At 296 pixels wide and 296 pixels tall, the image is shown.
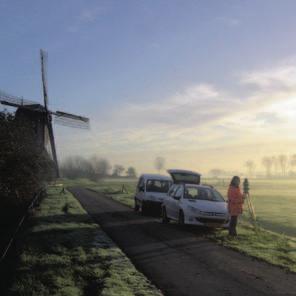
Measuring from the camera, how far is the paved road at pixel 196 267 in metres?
8.64

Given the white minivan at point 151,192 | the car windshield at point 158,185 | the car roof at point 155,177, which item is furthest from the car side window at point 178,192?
the car roof at point 155,177

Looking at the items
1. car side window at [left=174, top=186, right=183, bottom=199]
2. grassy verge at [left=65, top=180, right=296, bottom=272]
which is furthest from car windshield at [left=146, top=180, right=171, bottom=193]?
grassy verge at [left=65, top=180, right=296, bottom=272]

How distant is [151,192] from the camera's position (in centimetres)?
2522

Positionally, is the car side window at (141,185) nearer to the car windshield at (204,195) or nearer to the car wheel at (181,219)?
the car windshield at (204,195)

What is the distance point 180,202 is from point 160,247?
5515mm

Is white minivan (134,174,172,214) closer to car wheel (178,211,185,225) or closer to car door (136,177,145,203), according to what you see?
car door (136,177,145,203)

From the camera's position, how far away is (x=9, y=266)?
403 inches

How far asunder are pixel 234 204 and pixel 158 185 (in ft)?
32.6

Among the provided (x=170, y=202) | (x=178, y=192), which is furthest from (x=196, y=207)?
(x=170, y=202)

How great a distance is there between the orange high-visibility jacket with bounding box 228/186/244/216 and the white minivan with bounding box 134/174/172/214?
7.82 meters

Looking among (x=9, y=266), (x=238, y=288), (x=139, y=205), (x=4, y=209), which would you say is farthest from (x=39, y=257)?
(x=139, y=205)

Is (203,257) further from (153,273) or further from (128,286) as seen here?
(128,286)

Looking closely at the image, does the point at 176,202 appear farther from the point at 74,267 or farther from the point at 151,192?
the point at 74,267

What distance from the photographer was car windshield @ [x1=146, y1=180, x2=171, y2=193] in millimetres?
25892
